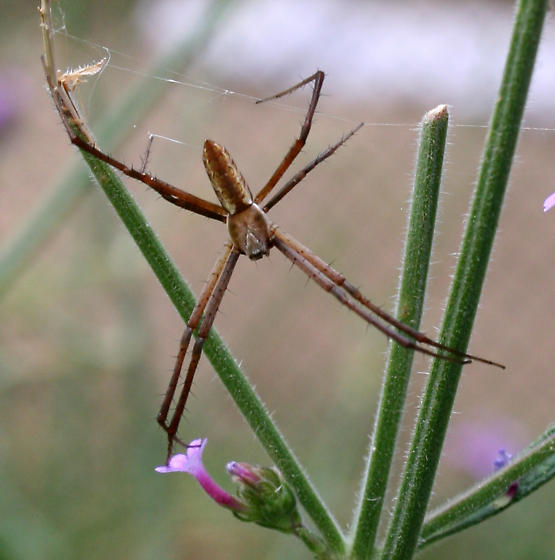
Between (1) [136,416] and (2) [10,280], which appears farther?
(1) [136,416]

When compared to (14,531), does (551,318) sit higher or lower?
higher

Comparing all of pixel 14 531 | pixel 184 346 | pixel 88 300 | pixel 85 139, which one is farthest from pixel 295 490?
pixel 88 300

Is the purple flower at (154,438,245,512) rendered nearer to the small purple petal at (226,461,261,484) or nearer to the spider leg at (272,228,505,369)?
the small purple petal at (226,461,261,484)

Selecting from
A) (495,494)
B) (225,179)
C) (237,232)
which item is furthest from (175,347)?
(495,494)

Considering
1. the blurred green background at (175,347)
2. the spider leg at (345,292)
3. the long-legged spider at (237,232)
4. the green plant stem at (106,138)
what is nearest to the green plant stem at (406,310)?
the spider leg at (345,292)

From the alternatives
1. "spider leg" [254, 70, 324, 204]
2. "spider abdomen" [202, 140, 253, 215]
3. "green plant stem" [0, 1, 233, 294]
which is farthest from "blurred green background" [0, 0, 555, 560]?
"spider abdomen" [202, 140, 253, 215]

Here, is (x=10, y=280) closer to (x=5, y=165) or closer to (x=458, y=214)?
(x=458, y=214)

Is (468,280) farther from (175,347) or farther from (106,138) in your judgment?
(175,347)
